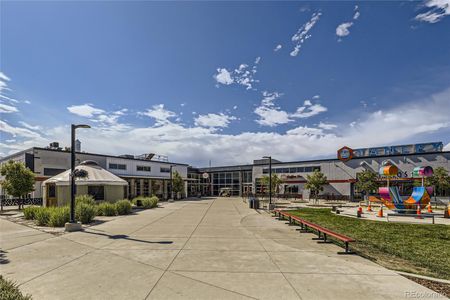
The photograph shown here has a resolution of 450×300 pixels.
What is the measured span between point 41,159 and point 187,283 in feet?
119

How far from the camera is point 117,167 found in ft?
141

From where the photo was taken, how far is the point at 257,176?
6094 centimetres

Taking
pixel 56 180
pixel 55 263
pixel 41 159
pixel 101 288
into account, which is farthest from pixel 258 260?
pixel 41 159

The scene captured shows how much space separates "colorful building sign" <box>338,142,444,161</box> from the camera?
38.1m

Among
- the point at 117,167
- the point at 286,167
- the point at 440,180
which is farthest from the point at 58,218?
the point at 286,167

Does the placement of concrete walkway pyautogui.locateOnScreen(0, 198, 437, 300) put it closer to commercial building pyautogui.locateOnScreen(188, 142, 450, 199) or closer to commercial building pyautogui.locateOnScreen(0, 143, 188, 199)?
commercial building pyautogui.locateOnScreen(0, 143, 188, 199)

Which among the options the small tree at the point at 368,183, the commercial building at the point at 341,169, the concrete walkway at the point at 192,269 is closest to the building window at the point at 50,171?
the concrete walkway at the point at 192,269

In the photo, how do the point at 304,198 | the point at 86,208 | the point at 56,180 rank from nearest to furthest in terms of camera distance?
the point at 86,208
the point at 56,180
the point at 304,198

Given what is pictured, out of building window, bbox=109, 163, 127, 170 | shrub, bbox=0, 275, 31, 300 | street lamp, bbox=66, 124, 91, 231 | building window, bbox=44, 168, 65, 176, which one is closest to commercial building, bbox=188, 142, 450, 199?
building window, bbox=109, 163, 127, 170

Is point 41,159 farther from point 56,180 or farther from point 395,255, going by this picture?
point 395,255

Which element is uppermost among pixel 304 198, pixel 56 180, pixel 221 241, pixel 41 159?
pixel 41 159

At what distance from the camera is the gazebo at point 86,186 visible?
24.3 meters

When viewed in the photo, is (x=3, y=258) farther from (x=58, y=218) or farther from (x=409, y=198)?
(x=409, y=198)

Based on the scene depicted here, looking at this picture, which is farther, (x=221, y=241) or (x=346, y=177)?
(x=346, y=177)
